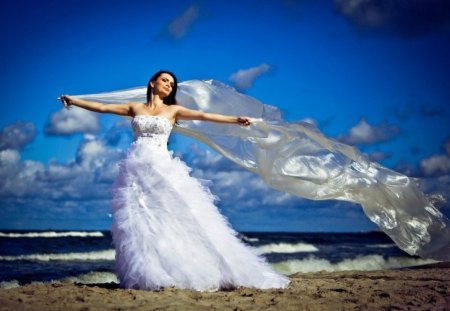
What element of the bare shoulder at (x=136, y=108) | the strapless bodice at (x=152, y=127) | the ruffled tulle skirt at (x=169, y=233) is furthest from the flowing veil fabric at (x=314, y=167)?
the ruffled tulle skirt at (x=169, y=233)

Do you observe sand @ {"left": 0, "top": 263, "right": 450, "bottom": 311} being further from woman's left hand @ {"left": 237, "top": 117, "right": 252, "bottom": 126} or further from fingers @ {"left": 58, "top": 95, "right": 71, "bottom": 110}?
fingers @ {"left": 58, "top": 95, "right": 71, "bottom": 110}

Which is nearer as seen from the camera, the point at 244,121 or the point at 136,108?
the point at 136,108

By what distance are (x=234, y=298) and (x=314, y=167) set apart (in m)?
3.17

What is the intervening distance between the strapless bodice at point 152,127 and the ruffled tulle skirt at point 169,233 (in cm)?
10

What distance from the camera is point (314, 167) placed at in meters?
8.21

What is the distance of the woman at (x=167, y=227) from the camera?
5918 mm

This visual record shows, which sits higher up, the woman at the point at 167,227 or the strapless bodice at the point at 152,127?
the strapless bodice at the point at 152,127

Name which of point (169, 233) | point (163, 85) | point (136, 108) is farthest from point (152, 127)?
point (169, 233)

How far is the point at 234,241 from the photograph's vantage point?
6.34 metres

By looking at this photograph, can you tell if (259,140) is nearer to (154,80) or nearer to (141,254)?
(154,80)

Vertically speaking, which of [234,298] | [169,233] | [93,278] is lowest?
[93,278]

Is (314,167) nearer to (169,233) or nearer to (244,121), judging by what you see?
(244,121)

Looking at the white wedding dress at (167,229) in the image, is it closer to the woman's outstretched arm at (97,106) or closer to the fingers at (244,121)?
the woman's outstretched arm at (97,106)

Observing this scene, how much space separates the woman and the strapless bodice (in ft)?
0.04
